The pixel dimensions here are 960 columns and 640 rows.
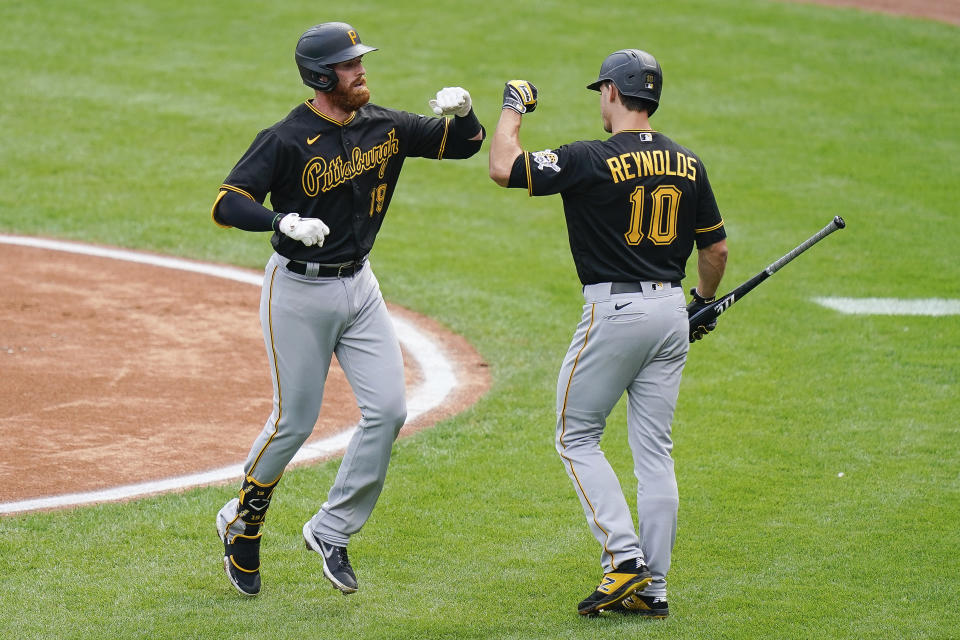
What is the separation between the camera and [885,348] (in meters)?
8.75

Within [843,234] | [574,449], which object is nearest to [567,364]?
[574,449]

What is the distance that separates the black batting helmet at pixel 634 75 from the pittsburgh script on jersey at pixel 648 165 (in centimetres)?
19

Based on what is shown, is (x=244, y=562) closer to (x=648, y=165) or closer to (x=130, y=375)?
(x=648, y=165)

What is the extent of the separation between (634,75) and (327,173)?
127 cm

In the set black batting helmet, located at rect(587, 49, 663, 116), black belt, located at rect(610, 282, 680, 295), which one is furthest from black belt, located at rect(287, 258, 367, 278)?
black batting helmet, located at rect(587, 49, 663, 116)

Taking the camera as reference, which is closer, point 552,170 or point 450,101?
point 552,170

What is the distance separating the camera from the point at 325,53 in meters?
5.00

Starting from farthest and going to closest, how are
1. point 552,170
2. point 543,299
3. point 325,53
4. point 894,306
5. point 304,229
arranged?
point 543,299 < point 894,306 < point 325,53 < point 552,170 < point 304,229

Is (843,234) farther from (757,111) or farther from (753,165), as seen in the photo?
(757,111)

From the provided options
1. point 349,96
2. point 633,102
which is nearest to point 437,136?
point 349,96

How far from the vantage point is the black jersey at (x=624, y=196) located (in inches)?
189

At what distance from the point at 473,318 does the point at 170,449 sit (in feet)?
10.3

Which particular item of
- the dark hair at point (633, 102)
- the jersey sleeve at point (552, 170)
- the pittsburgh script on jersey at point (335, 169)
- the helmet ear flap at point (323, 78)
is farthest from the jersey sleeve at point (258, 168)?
the dark hair at point (633, 102)

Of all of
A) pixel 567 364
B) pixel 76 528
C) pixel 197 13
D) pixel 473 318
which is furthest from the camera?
pixel 197 13
